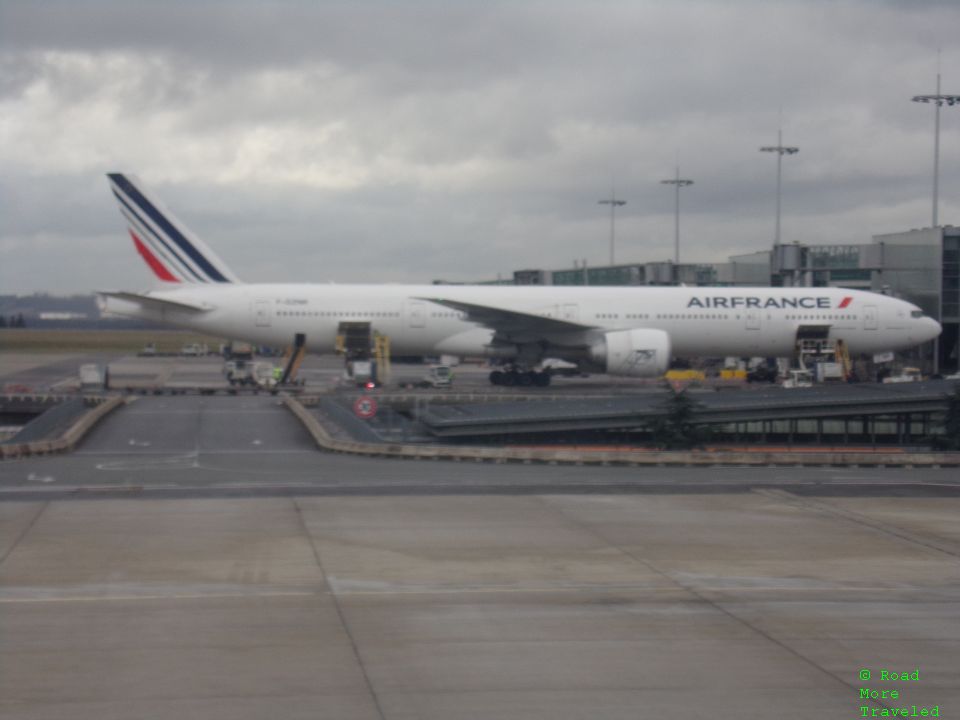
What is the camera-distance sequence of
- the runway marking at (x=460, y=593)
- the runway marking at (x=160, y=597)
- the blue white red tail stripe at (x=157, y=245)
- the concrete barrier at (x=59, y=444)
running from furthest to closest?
the blue white red tail stripe at (x=157, y=245)
the concrete barrier at (x=59, y=444)
the runway marking at (x=460, y=593)
the runway marking at (x=160, y=597)

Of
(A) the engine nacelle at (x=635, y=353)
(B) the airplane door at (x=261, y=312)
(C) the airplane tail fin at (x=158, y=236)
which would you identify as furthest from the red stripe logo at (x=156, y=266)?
(A) the engine nacelle at (x=635, y=353)

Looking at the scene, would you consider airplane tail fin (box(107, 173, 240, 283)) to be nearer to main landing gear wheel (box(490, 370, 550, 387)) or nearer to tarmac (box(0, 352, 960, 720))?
main landing gear wheel (box(490, 370, 550, 387))

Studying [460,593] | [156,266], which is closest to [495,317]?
[156,266]

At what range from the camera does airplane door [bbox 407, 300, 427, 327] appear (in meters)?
56.5

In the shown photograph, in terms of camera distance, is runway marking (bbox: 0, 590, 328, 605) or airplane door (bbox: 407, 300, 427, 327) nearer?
runway marking (bbox: 0, 590, 328, 605)

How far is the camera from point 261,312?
186 feet

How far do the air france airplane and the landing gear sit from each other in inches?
2.3

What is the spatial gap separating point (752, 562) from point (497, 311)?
117 ft

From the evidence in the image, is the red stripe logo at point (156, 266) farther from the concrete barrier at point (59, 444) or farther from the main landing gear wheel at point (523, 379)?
the main landing gear wheel at point (523, 379)

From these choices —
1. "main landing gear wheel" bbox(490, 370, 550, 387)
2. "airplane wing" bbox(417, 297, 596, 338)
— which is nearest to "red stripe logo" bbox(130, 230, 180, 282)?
"airplane wing" bbox(417, 297, 596, 338)

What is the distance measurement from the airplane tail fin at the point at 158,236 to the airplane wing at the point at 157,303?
2.18m

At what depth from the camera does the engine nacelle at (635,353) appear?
5244cm

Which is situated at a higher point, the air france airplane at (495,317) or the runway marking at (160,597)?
the air france airplane at (495,317)

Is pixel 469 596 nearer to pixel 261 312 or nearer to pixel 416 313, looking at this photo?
pixel 416 313
